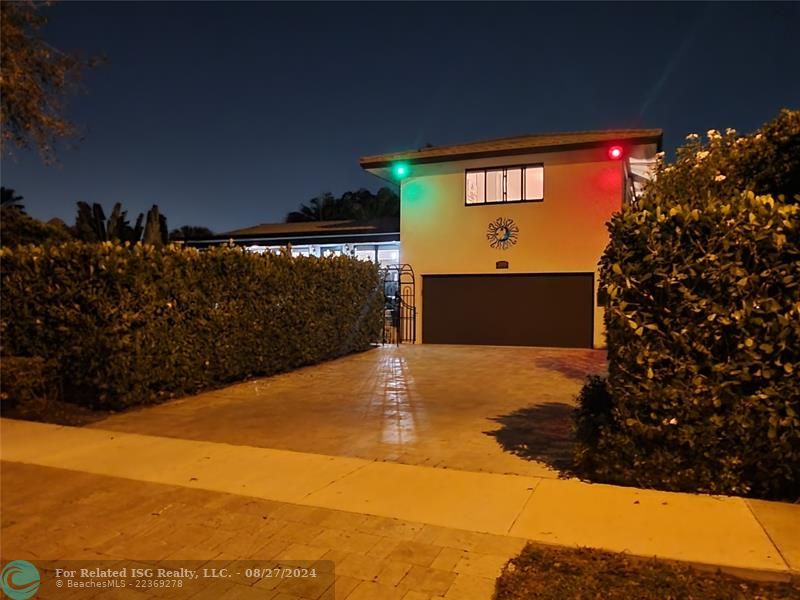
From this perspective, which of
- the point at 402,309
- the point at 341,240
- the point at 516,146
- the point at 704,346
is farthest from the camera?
the point at 341,240

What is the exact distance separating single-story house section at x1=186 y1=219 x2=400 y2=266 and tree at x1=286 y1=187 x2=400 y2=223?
13074 mm

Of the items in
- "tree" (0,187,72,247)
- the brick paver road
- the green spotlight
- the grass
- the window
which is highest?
the green spotlight

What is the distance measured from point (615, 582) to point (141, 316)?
8.05 meters

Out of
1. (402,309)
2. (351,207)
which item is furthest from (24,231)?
(351,207)

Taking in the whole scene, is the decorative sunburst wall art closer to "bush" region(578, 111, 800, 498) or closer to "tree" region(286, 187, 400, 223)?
"bush" region(578, 111, 800, 498)

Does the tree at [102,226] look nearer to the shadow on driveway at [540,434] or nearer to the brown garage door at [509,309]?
the brown garage door at [509,309]

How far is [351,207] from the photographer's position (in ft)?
146

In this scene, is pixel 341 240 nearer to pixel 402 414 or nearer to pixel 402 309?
pixel 402 309

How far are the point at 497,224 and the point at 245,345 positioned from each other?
9.97 m

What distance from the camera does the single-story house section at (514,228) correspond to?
716 inches

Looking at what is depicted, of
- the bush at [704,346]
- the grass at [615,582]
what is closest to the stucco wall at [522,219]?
the bush at [704,346]

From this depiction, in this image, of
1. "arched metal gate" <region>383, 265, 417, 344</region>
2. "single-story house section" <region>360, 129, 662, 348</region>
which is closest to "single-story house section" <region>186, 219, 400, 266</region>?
"arched metal gate" <region>383, 265, 417, 344</region>

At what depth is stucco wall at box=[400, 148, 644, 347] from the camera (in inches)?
715

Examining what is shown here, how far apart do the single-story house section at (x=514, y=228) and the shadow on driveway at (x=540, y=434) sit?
9.45 m
